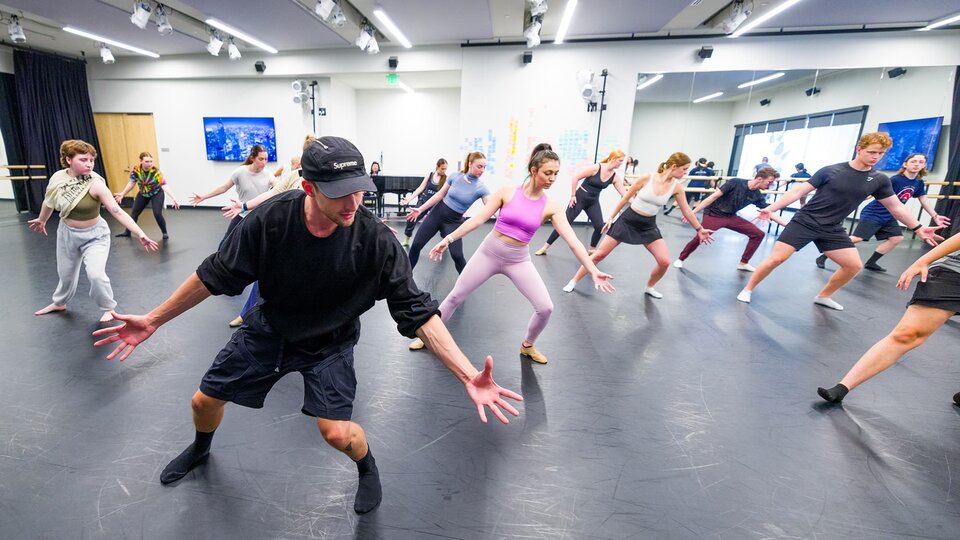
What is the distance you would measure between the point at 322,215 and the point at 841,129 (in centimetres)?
1194

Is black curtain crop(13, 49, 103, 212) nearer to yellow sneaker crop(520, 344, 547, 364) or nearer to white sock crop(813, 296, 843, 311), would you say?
yellow sneaker crop(520, 344, 547, 364)

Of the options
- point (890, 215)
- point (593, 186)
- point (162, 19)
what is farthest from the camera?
point (162, 19)

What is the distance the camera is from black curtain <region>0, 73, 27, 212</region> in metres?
9.47

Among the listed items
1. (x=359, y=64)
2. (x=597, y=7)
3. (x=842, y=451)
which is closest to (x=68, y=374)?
(x=842, y=451)

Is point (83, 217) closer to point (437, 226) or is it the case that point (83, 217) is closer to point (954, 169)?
point (437, 226)

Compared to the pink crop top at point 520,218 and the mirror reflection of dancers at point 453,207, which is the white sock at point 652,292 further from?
the pink crop top at point 520,218

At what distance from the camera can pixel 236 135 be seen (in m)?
10.8

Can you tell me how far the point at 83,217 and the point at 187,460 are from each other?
2618 millimetres

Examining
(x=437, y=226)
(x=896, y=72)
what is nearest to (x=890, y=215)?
(x=896, y=72)

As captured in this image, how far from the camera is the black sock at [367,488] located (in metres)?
1.62

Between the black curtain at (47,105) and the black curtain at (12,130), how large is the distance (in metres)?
0.16

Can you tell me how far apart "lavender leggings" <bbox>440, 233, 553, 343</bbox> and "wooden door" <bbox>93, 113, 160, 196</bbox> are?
12.6 m

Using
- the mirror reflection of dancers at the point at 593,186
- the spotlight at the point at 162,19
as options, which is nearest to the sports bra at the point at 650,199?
the mirror reflection of dancers at the point at 593,186

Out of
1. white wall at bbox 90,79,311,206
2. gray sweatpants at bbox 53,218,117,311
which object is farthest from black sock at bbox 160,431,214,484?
white wall at bbox 90,79,311,206
